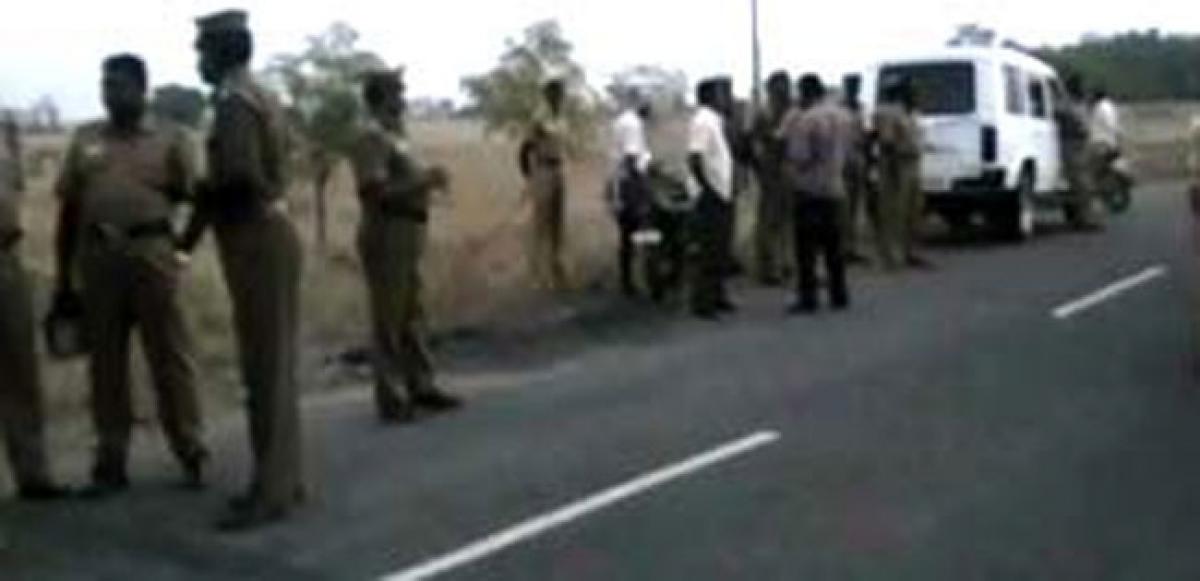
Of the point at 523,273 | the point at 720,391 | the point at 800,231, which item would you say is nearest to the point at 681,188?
the point at 800,231

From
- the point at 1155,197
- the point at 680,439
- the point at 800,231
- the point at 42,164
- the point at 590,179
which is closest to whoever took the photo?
the point at 680,439

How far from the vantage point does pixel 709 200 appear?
72.2 feet

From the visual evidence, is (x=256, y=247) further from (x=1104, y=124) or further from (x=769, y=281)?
(x=1104, y=124)

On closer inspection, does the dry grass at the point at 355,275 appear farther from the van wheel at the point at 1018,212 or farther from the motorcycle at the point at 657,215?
the van wheel at the point at 1018,212

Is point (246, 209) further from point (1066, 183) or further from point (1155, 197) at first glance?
point (1155, 197)

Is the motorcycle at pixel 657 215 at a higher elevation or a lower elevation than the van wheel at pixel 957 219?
higher

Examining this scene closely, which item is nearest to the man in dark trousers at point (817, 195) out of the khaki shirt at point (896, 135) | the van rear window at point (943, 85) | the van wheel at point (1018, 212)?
the khaki shirt at point (896, 135)

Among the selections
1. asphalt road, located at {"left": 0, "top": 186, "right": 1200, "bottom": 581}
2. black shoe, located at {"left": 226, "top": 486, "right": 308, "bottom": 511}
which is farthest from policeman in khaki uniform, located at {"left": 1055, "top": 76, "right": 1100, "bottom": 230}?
black shoe, located at {"left": 226, "top": 486, "right": 308, "bottom": 511}

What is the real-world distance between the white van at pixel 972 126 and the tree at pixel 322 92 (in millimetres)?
6724

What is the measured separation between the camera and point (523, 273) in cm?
2522

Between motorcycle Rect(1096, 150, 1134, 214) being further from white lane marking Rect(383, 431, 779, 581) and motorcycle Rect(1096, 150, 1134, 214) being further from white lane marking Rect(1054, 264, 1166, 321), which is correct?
white lane marking Rect(383, 431, 779, 581)

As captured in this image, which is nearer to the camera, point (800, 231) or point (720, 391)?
point (720, 391)

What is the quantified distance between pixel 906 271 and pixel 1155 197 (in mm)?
17539

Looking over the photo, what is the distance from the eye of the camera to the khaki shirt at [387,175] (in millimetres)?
15016
